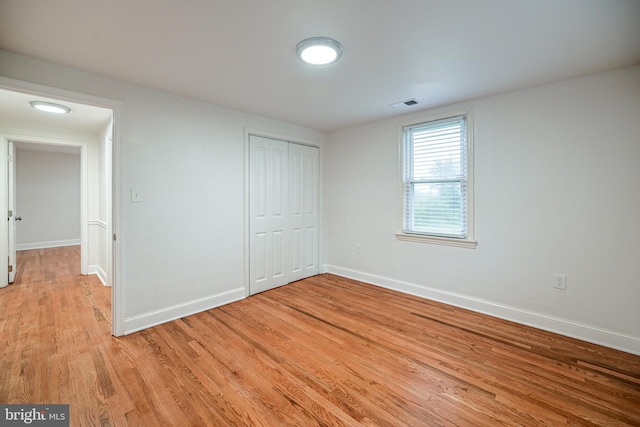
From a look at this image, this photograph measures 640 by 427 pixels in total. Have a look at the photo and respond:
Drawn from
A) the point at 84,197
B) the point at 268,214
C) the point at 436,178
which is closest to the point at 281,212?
the point at 268,214

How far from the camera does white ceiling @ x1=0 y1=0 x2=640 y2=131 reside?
61.6 inches

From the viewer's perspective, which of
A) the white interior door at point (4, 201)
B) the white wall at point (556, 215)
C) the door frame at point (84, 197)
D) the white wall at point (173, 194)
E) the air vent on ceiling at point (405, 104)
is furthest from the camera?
the door frame at point (84, 197)

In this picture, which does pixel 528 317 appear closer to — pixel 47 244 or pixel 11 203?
pixel 11 203

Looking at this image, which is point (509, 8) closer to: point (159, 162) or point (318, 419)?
point (318, 419)

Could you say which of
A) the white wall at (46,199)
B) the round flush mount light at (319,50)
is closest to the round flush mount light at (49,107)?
the round flush mount light at (319,50)

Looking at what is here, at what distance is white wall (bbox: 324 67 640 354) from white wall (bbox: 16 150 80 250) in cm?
836

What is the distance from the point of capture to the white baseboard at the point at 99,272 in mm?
4055

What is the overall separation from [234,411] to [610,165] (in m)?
3.44

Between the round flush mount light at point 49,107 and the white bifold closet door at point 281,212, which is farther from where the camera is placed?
the white bifold closet door at point 281,212

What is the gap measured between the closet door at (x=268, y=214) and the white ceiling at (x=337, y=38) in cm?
104

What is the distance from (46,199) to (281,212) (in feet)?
22.4

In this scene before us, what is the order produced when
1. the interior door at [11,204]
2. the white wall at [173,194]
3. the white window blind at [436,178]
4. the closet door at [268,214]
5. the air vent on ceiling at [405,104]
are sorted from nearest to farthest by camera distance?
1. the white wall at [173,194]
2. the air vent on ceiling at [405,104]
3. the white window blind at [436,178]
4. the closet door at [268,214]
5. the interior door at [11,204]

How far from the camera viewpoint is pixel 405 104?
124 inches

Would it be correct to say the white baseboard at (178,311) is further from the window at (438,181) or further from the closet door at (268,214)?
the window at (438,181)
